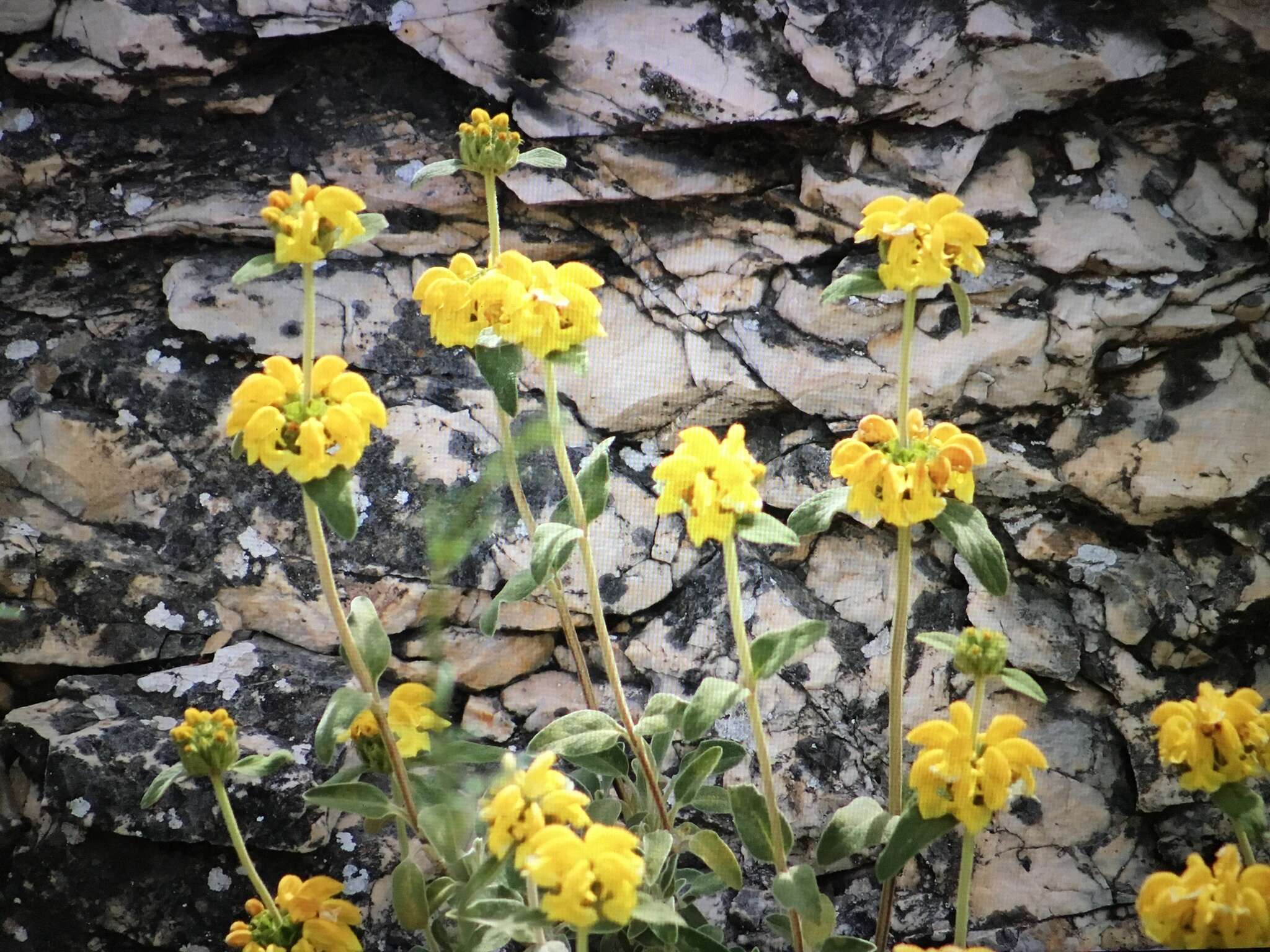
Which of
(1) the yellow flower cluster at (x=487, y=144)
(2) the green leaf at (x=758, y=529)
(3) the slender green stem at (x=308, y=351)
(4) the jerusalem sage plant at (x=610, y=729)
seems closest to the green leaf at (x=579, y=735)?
(4) the jerusalem sage plant at (x=610, y=729)

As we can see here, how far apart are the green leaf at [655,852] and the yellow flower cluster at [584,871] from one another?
4.7 inches

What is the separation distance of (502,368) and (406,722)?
324 mm

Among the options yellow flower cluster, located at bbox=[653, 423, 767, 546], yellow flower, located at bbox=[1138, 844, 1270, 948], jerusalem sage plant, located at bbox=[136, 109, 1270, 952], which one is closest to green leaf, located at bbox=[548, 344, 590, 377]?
jerusalem sage plant, located at bbox=[136, 109, 1270, 952]

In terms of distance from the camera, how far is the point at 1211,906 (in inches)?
29.3

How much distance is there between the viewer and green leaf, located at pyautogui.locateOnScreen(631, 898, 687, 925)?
2.43 ft

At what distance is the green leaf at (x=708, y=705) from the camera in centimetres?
81

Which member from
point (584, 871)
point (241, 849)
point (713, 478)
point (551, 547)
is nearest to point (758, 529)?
point (713, 478)

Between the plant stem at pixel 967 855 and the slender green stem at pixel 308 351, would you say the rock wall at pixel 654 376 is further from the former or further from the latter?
the slender green stem at pixel 308 351

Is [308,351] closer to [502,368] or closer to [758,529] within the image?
[502,368]

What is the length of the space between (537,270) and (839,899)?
68 cm

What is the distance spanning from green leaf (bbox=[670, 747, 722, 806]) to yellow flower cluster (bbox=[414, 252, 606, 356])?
358 millimetres

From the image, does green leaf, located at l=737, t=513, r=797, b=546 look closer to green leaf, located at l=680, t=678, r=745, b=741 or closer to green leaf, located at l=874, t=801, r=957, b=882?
green leaf, located at l=680, t=678, r=745, b=741

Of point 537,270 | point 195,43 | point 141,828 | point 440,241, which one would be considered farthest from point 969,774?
point 195,43

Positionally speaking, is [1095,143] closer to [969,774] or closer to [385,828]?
[969,774]
